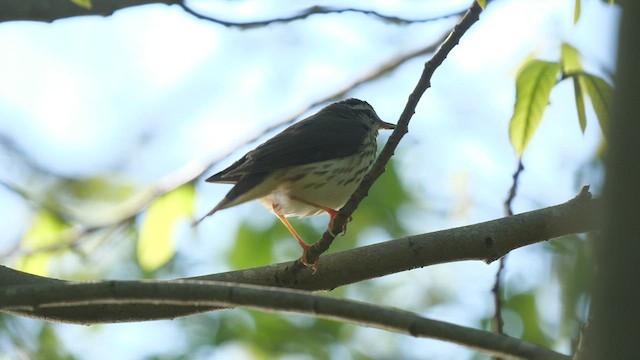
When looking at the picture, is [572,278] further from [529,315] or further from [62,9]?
[529,315]

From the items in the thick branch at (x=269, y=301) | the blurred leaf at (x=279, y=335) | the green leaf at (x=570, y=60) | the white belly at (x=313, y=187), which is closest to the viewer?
the thick branch at (x=269, y=301)

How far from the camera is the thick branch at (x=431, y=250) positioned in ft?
14.4

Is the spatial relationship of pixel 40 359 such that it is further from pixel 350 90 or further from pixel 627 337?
pixel 627 337

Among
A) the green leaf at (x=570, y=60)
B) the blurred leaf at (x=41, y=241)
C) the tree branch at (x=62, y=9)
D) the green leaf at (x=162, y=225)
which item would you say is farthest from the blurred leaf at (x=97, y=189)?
the green leaf at (x=570, y=60)

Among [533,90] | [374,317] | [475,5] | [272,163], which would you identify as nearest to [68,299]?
[374,317]

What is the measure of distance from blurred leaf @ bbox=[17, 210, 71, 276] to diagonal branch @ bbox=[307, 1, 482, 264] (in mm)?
2766

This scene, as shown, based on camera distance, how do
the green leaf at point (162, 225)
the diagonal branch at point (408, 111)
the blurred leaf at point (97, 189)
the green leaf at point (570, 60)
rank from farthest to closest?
1. the blurred leaf at point (97, 189)
2. the green leaf at point (162, 225)
3. the green leaf at point (570, 60)
4. the diagonal branch at point (408, 111)

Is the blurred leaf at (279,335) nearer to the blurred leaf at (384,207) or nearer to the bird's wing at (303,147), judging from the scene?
the blurred leaf at (384,207)

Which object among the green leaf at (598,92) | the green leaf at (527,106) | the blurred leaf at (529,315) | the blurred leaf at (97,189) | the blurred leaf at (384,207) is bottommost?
the blurred leaf at (97,189)

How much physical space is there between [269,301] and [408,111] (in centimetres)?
138

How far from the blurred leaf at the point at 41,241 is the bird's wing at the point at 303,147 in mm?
1380

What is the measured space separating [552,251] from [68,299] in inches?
164

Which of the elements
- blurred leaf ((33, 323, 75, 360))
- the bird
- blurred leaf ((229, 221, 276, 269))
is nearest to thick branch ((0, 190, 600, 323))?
the bird

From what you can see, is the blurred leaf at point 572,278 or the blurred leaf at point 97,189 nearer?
the blurred leaf at point 572,278
